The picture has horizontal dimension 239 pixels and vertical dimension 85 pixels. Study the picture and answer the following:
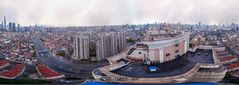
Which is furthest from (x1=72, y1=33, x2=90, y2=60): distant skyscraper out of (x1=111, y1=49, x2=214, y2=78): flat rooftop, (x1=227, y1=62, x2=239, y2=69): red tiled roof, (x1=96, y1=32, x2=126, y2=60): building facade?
(x1=111, y1=49, x2=214, y2=78): flat rooftop

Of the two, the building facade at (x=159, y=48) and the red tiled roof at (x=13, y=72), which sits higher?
the building facade at (x=159, y=48)

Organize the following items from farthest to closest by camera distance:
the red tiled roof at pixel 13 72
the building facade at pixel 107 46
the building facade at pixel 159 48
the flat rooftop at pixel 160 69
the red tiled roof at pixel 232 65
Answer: the building facade at pixel 107 46
the red tiled roof at pixel 232 65
the red tiled roof at pixel 13 72
the building facade at pixel 159 48
the flat rooftop at pixel 160 69

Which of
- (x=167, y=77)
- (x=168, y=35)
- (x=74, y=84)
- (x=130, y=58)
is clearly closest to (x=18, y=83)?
(x=74, y=84)

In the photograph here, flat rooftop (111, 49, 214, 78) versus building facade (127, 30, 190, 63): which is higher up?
building facade (127, 30, 190, 63)

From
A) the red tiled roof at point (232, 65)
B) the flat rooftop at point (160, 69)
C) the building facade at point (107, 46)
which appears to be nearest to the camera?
the flat rooftop at point (160, 69)

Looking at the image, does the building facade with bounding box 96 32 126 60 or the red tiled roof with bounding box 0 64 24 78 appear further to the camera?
the building facade with bounding box 96 32 126 60

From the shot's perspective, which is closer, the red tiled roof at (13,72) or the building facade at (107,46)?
the red tiled roof at (13,72)

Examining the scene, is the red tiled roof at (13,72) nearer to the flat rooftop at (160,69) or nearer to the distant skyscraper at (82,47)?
the distant skyscraper at (82,47)

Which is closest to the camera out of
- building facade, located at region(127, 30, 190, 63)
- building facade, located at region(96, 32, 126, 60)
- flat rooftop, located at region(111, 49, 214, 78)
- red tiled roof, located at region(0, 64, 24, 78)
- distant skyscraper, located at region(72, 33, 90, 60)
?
flat rooftop, located at region(111, 49, 214, 78)

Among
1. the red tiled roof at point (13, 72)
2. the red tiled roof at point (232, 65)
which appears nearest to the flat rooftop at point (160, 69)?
the red tiled roof at point (232, 65)

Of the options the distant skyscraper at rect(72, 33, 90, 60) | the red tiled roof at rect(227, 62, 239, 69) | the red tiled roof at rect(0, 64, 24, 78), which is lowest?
the red tiled roof at rect(0, 64, 24, 78)

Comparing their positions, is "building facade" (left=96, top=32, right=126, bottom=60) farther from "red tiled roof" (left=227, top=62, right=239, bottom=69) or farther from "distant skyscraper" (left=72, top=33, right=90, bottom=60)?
"red tiled roof" (left=227, top=62, right=239, bottom=69)
